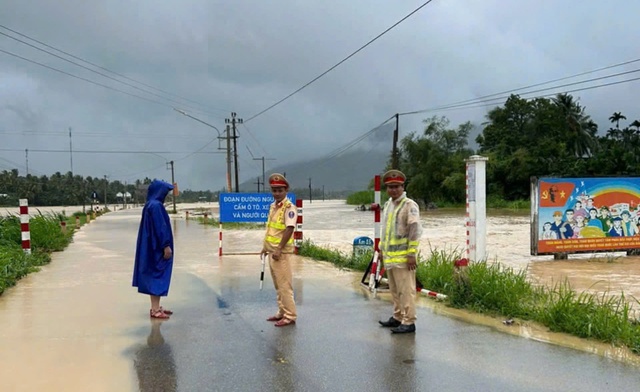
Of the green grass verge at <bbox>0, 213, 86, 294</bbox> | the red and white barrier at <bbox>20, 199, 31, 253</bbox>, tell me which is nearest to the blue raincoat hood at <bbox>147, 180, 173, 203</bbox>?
the green grass verge at <bbox>0, 213, 86, 294</bbox>

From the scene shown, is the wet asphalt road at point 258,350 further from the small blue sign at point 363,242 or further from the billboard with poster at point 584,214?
the billboard with poster at point 584,214

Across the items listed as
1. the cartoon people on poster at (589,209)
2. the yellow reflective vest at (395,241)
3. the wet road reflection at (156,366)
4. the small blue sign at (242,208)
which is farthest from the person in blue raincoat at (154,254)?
the cartoon people on poster at (589,209)

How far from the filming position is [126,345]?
544 centimetres

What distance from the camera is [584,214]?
41.9 feet

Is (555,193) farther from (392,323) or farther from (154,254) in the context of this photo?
(154,254)

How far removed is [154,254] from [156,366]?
6.79 feet

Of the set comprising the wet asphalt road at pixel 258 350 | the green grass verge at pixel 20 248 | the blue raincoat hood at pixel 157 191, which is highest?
the blue raincoat hood at pixel 157 191

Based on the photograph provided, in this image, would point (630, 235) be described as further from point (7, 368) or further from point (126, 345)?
point (7, 368)

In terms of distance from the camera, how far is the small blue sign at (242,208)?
14.5 m

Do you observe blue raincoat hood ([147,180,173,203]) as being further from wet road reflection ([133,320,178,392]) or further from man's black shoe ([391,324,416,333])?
man's black shoe ([391,324,416,333])

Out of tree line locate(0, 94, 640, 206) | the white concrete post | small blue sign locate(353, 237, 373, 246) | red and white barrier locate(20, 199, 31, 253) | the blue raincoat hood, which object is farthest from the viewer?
tree line locate(0, 94, 640, 206)

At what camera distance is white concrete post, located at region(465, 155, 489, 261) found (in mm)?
8922

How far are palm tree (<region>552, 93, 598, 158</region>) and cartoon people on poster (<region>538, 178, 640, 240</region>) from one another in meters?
56.7

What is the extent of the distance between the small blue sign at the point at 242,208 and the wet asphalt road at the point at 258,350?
6.21m
